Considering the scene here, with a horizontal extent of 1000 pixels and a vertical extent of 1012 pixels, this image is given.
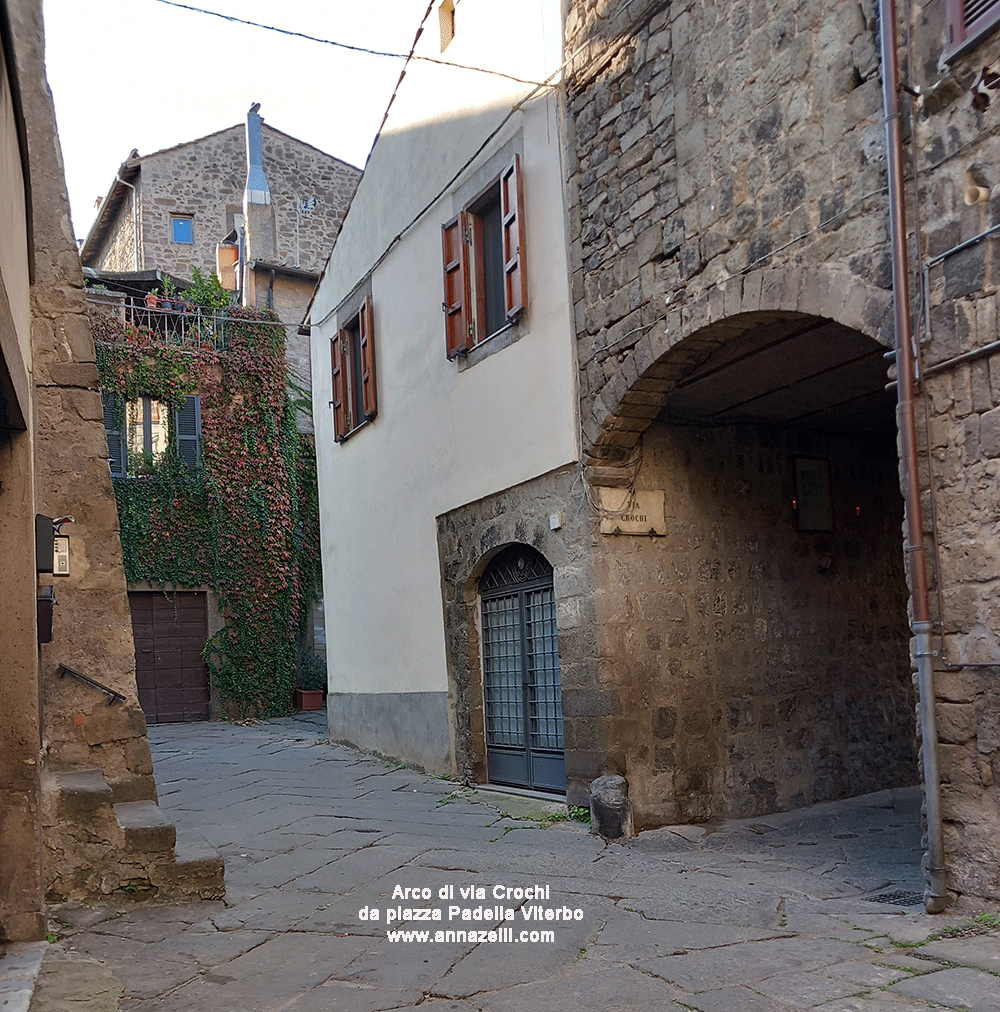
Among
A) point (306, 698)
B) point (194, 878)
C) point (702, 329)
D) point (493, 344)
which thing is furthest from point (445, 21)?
point (306, 698)

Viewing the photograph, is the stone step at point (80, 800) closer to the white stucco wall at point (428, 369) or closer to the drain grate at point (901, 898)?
the drain grate at point (901, 898)

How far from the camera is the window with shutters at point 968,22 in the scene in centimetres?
375

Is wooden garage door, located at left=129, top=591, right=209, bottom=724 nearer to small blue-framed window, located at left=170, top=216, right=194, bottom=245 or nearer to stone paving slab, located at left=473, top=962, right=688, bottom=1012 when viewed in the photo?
small blue-framed window, located at left=170, top=216, right=194, bottom=245

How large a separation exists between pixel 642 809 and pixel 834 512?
8.81 feet

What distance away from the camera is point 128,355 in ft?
47.7

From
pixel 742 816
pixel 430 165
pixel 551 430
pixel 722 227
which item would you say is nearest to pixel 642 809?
pixel 742 816

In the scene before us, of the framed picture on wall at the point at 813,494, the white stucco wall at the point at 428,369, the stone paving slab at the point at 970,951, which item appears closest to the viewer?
the stone paving slab at the point at 970,951

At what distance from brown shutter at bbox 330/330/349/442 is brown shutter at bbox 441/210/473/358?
272 centimetres

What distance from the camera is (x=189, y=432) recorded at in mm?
14852

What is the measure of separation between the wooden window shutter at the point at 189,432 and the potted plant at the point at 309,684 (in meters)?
3.11

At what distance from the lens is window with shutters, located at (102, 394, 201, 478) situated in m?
14.4

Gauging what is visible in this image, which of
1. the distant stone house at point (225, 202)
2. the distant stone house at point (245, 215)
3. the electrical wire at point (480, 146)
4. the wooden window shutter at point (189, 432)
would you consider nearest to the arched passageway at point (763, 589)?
the electrical wire at point (480, 146)

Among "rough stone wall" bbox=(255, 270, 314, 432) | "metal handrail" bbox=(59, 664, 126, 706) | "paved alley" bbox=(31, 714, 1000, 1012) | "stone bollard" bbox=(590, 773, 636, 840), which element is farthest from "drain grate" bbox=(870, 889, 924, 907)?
"rough stone wall" bbox=(255, 270, 314, 432)

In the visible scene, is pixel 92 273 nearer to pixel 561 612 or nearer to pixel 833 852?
pixel 561 612
